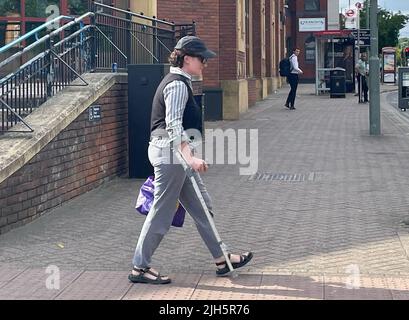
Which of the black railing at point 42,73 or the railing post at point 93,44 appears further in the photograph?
the railing post at point 93,44

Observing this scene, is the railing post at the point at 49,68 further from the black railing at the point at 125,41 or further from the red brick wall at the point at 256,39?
the red brick wall at the point at 256,39

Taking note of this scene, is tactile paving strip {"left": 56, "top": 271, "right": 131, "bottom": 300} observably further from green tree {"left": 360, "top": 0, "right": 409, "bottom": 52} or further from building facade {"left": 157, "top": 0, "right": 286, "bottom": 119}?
green tree {"left": 360, "top": 0, "right": 409, "bottom": 52}

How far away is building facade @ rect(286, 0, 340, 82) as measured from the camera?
2466 inches

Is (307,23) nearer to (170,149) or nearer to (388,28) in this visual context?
(388,28)

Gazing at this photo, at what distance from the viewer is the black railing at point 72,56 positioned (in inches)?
394

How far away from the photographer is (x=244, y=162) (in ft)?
49.6

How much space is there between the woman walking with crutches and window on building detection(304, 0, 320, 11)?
201 feet

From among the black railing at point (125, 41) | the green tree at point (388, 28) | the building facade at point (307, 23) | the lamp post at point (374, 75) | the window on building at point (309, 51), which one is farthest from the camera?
the green tree at point (388, 28)

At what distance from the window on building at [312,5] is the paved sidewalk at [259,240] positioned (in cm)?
5345

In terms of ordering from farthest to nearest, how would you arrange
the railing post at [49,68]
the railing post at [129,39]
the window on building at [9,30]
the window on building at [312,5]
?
the window on building at [312,5], the window on building at [9,30], the railing post at [129,39], the railing post at [49,68]

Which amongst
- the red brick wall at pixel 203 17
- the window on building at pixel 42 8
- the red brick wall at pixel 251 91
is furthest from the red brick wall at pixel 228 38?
the window on building at pixel 42 8

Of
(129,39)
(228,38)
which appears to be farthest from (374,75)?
(129,39)
